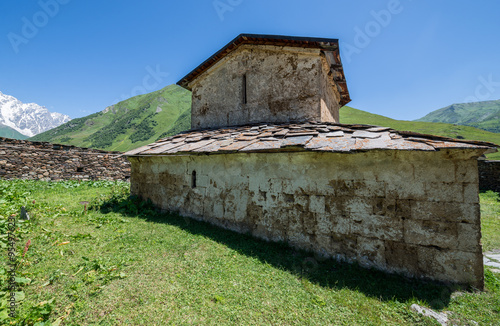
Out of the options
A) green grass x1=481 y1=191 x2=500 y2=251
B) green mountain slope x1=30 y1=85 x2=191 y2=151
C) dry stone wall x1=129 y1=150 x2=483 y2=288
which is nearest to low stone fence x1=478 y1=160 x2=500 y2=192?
green grass x1=481 y1=191 x2=500 y2=251

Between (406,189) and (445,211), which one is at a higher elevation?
(406,189)

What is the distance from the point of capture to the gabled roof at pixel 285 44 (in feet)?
22.2

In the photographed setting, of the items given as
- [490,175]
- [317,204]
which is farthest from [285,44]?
[490,175]

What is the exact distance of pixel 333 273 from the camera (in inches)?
159

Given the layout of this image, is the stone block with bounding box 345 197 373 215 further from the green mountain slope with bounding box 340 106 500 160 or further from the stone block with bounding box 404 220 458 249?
the green mountain slope with bounding box 340 106 500 160

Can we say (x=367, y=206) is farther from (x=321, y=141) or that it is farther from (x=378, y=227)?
(x=321, y=141)

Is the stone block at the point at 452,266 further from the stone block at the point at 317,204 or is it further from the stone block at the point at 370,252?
the stone block at the point at 317,204

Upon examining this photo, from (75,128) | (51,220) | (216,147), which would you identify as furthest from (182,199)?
(75,128)

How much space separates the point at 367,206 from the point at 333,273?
1428 mm

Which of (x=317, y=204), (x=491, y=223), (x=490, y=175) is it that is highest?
(x=317, y=204)

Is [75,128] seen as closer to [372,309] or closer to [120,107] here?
[120,107]

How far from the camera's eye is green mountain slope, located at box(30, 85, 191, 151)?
7788 cm

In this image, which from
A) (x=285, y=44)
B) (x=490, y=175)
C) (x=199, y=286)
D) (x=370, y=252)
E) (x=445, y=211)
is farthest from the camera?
(x=490, y=175)

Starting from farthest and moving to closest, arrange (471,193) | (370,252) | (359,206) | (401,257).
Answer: (359,206)
(370,252)
(401,257)
(471,193)
